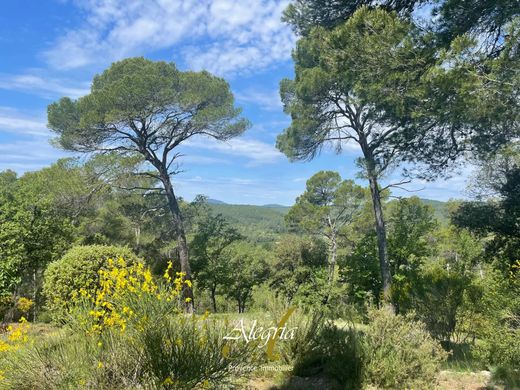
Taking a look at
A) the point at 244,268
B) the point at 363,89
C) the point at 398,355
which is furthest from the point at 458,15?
the point at 244,268

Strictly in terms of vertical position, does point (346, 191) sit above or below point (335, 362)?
above

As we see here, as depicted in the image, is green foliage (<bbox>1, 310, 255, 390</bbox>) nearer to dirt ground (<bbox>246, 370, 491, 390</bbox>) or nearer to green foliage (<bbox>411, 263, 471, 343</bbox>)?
dirt ground (<bbox>246, 370, 491, 390</bbox>)

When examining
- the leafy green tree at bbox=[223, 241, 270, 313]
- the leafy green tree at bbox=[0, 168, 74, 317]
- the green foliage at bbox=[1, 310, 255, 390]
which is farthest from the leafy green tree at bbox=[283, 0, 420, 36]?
the leafy green tree at bbox=[223, 241, 270, 313]

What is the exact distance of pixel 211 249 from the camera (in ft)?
65.2

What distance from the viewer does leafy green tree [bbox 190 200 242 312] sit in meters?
19.4

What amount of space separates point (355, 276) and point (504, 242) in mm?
6088

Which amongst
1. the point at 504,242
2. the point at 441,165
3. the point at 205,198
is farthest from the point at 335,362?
the point at 205,198

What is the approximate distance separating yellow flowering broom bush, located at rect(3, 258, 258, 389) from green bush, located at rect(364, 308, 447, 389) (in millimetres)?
1758

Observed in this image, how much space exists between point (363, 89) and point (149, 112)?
30.2 feet

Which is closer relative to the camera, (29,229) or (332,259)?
(29,229)

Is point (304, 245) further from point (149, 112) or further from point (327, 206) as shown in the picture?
point (149, 112)

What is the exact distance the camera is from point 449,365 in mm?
6207

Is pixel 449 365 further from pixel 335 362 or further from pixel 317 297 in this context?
pixel 317 297

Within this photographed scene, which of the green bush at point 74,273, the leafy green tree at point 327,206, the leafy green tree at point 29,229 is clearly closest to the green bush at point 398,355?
the green bush at point 74,273
